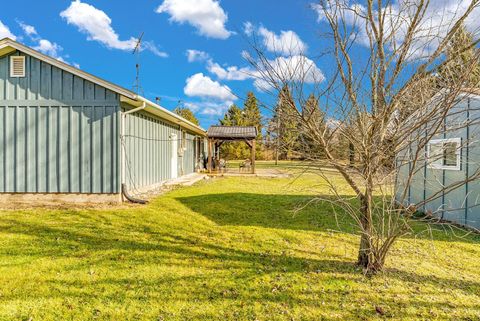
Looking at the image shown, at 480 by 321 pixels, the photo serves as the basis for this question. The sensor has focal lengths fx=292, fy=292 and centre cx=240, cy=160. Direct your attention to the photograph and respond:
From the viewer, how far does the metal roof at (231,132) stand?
53.9 feet

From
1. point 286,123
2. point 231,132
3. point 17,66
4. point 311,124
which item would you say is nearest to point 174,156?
point 231,132

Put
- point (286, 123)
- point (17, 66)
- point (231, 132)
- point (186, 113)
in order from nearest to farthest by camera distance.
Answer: point (286, 123)
point (17, 66)
point (231, 132)
point (186, 113)

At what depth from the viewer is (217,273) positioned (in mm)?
3395

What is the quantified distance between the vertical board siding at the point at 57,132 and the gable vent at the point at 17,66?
100 mm

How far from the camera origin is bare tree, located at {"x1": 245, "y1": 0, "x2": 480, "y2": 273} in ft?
9.10

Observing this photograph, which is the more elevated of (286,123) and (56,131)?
(56,131)

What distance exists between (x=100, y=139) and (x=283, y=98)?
5.84 metres

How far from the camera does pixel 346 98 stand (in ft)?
10.3

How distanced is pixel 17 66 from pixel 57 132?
6.25 ft

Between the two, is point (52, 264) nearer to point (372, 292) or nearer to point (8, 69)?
point (372, 292)

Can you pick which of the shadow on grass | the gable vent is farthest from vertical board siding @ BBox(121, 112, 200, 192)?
the shadow on grass

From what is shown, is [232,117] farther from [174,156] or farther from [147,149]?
[147,149]

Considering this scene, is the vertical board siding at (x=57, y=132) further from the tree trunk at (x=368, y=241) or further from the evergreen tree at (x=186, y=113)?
the evergreen tree at (x=186, y=113)

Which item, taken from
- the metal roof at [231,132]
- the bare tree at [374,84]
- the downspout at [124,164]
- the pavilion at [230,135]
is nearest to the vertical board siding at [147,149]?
the downspout at [124,164]
